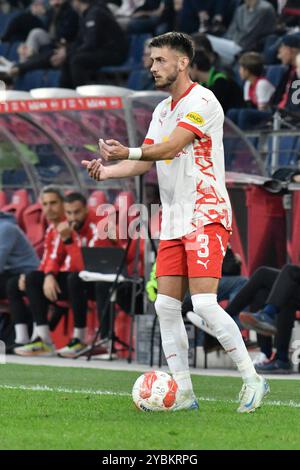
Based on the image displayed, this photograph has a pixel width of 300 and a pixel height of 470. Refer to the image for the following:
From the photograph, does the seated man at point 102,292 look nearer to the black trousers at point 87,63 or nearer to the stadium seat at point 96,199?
the stadium seat at point 96,199

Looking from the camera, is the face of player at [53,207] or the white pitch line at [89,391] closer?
the white pitch line at [89,391]

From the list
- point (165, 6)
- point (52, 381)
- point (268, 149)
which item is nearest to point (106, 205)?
point (268, 149)

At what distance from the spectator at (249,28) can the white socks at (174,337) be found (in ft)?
34.3

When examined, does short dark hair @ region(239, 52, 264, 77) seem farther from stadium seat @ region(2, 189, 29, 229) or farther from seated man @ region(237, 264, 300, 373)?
seated man @ region(237, 264, 300, 373)

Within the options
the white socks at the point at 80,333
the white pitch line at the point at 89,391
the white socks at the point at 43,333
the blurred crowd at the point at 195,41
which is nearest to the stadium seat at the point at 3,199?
the white socks at the point at 43,333

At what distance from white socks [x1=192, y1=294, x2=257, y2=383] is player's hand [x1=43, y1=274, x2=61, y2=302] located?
666cm

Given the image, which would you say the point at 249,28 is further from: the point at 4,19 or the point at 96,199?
the point at 4,19

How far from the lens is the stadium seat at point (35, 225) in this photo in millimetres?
16281

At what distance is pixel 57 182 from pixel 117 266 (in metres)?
2.81

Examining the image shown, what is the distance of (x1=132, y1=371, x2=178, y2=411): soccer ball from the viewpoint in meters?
8.23

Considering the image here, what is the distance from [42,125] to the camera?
53.2ft

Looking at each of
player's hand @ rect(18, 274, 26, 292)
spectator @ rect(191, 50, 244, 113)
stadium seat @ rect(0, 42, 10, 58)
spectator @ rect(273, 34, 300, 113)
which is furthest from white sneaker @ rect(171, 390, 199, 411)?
stadium seat @ rect(0, 42, 10, 58)

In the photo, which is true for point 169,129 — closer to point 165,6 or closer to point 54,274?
point 54,274

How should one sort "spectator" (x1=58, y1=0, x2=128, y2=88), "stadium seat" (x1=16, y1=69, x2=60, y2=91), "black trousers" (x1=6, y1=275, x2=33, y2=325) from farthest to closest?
"stadium seat" (x1=16, y1=69, x2=60, y2=91)
"spectator" (x1=58, y1=0, x2=128, y2=88)
"black trousers" (x1=6, y1=275, x2=33, y2=325)
